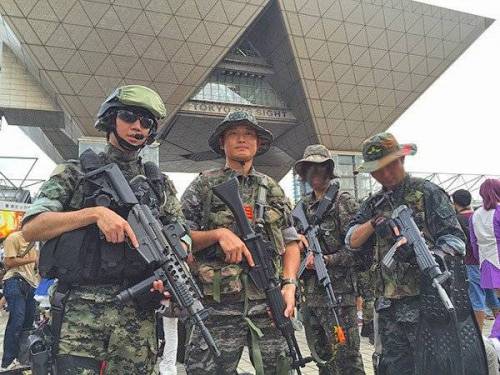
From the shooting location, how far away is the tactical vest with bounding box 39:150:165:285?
73.1 inches

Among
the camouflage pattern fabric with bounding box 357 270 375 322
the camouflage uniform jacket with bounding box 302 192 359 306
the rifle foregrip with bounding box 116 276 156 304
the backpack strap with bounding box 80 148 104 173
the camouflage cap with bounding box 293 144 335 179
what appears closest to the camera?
the rifle foregrip with bounding box 116 276 156 304

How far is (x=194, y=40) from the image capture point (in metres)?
18.7

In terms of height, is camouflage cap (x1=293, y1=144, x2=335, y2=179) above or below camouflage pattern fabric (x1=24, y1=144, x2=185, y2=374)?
above

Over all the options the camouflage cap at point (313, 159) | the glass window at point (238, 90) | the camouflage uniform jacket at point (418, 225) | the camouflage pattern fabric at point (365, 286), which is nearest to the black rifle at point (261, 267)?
the camouflage uniform jacket at point (418, 225)

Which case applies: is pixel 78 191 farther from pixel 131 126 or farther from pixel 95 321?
pixel 95 321

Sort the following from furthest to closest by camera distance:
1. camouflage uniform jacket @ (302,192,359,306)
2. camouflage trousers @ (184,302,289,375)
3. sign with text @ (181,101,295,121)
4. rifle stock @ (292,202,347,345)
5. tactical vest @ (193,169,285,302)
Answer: sign with text @ (181,101,295,121) → camouflage uniform jacket @ (302,192,359,306) → rifle stock @ (292,202,347,345) → tactical vest @ (193,169,285,302) → camouflage trousers @ (184,302,289,375)

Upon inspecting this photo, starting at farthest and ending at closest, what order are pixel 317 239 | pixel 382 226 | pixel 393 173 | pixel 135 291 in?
pixel 317 239 < pixel 393 173 < pixel 382 226 < pixel 135 291

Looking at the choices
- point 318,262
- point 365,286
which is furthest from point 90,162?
point 365,286

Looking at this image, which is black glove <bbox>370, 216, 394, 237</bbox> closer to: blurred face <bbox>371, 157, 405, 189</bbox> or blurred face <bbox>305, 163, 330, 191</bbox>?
blurred face <bbox>371, 157, 405, 189</bbox>

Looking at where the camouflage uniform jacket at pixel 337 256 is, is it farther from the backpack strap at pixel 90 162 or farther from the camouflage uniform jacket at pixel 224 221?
the backpack strap at pixel 90 162

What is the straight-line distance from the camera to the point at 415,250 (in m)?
2.45

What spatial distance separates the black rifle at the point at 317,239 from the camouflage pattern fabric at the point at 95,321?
1657 millimetres

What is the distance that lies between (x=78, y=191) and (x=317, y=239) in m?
2.21

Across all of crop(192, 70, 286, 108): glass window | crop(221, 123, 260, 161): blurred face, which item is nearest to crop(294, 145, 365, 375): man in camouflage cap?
crop(221, 123, 260, 161): blurred face
